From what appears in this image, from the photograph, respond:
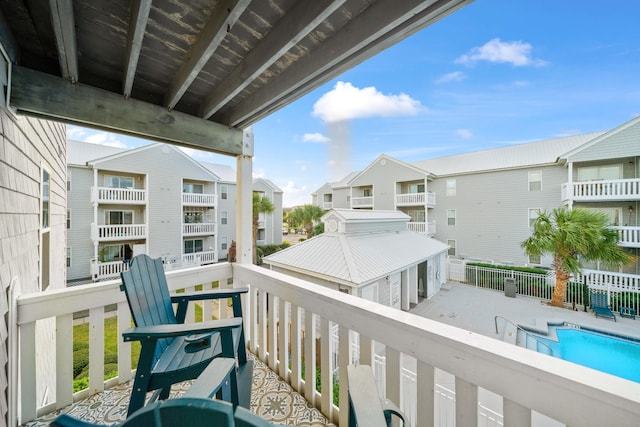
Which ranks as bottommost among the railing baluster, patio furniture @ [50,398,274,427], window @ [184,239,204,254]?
window @ [184,239,204,254]

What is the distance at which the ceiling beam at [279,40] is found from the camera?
1060 millimetres

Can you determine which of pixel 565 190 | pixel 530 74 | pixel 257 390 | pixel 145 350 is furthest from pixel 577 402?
pixel 565 190

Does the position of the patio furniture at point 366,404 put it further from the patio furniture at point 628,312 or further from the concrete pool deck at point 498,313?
the patio furniture at point 628,312

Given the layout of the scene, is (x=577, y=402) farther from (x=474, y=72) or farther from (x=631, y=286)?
(x=631, y=286)

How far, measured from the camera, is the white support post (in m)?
2.50

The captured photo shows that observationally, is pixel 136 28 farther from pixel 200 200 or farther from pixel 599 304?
pixel 200 200

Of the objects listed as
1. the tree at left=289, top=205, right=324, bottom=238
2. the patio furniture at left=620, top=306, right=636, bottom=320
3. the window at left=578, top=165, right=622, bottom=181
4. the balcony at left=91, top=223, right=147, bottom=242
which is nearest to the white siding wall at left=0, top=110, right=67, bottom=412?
the balcony at left=91, top=223, right=147, bottom=242

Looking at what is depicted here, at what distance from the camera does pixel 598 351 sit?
545 cm

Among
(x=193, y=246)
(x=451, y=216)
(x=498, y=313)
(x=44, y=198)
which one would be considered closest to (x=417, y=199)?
(x=451, y=216)

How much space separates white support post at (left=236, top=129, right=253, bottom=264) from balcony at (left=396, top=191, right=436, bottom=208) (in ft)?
40.4

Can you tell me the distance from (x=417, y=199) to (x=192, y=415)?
46.9 feet

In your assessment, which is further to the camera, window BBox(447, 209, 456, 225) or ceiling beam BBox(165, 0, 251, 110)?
window BBox(447, 209, 456, 225)

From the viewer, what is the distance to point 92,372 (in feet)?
5.83

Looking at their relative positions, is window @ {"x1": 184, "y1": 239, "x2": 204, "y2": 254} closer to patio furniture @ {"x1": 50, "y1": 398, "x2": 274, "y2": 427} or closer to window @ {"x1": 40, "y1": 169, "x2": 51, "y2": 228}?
window @ {"x1": 40, "y1": 169, "x2": 51, "y2": 228}
